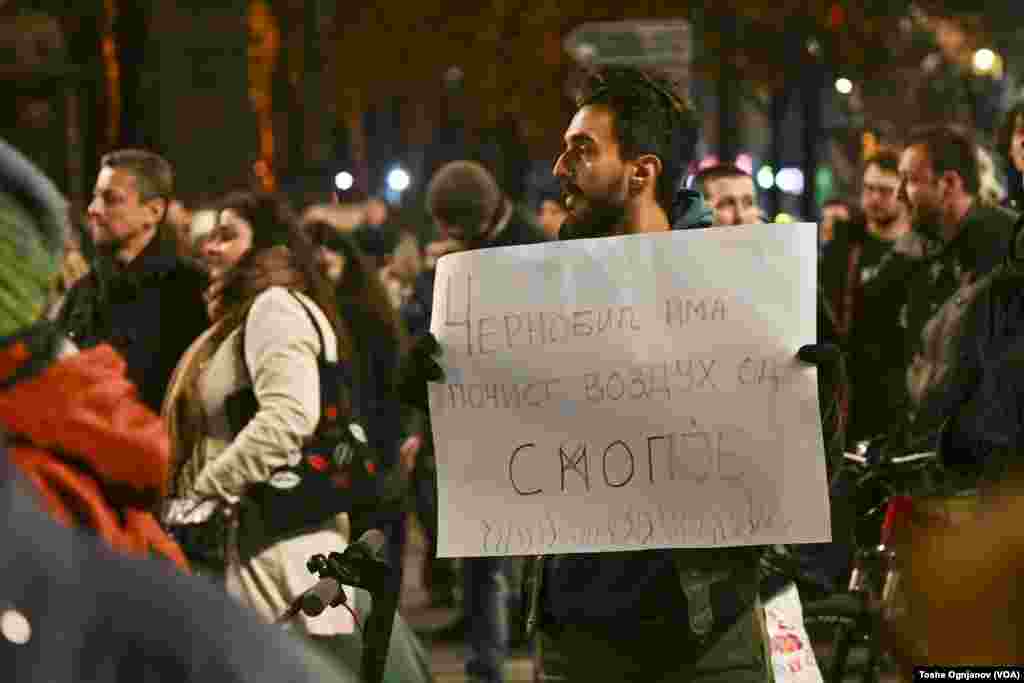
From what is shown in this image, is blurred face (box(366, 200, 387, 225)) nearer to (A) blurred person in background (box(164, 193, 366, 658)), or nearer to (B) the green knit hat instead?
(A) blurred person in background (box(164, 193, 366, 658))

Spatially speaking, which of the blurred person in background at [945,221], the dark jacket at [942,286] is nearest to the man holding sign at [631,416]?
the dark jacket at [942,286]

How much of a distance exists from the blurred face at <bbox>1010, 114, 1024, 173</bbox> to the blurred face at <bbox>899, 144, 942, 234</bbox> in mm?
2713

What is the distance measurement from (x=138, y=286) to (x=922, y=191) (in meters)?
3.15

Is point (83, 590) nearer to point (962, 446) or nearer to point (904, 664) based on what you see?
point (904, 664)

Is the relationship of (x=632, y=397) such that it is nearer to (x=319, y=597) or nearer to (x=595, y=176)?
(x=595, y=176)

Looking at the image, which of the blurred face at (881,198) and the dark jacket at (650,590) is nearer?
the dark jacket at (650,590)

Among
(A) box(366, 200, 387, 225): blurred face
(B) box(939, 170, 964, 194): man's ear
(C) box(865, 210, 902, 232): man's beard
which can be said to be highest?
(B) box(939, 170, 964, 194): man's ear

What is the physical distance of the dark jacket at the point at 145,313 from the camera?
816 centimetres

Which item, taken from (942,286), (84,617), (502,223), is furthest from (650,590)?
(502,223)

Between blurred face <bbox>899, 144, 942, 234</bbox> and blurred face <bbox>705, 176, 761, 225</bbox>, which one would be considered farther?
blurred face <bbox>705, 176, 761, 225</bbox>

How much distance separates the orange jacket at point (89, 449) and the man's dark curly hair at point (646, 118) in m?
2.54

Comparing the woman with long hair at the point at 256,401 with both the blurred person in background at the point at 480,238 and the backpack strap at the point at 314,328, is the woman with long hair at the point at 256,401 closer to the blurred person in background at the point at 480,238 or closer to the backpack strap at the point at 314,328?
the backpack strap at the point at 314,328

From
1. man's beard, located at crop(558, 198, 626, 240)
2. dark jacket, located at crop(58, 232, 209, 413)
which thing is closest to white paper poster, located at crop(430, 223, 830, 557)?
man's beard, located at crop(558, 198, 626, 240)

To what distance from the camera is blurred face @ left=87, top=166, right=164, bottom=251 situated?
852 cm
